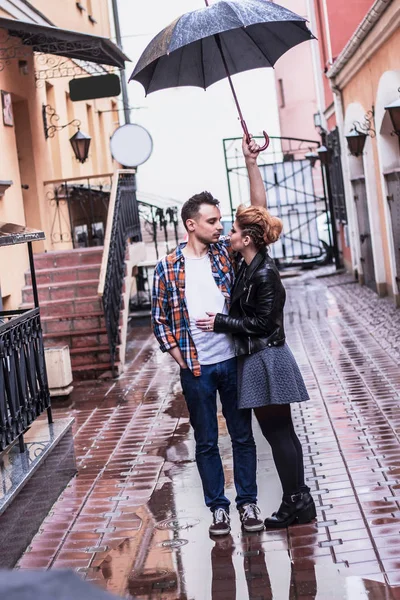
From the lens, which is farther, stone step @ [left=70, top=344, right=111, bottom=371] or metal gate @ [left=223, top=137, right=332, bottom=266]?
metal gate @ [left=223, top=137, right=332, bottom=266]

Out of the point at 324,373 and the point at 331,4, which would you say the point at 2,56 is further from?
the point at 331,4

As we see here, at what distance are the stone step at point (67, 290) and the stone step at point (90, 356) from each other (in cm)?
147

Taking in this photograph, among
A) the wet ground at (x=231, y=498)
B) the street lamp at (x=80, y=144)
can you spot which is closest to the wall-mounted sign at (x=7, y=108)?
the street lamp at (x=80, y=144)

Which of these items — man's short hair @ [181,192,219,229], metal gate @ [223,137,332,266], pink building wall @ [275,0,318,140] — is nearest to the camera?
man's short hair @ [181,192,219,229]

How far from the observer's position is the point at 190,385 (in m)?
5.38

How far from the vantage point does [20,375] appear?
6.28 meters

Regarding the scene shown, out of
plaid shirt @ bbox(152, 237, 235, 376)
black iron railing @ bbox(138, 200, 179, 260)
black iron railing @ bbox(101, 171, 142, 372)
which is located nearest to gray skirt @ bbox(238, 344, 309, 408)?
plaid shirt @ bbox(152, 237, 235, 376)

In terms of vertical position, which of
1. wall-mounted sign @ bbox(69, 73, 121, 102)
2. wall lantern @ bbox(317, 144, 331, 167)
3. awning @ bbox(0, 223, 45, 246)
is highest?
wall-mounted sign @ bbox(69, 73, 121, 102)

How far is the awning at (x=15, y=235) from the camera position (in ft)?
19.8

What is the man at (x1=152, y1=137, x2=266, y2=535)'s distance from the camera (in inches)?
211

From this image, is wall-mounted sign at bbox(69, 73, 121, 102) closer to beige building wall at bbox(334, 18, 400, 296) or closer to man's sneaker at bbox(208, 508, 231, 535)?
beige building wall at bbox(334, 18, 400, 296)

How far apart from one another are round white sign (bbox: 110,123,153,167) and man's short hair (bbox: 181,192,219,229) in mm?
12337

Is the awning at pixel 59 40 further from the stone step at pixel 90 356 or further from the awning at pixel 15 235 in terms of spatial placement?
the awning at pixel 15 235

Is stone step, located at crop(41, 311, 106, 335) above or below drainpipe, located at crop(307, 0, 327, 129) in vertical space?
below
